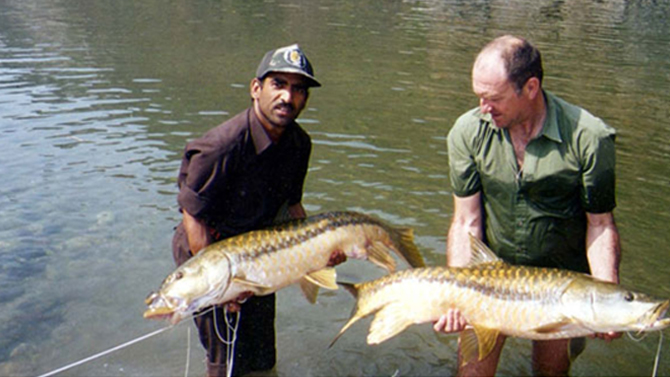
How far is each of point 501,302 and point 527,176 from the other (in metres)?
0.93

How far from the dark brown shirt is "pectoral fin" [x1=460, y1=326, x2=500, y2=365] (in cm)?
161

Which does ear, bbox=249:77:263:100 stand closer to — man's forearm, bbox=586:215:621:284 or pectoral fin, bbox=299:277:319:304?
pectoral fin, bbox=299:277:319:304

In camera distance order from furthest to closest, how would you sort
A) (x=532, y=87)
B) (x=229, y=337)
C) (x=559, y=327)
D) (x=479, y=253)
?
(x=229, y=337)
(x=479, y=253)
(x=532, y=87)
(x=559, y=327)

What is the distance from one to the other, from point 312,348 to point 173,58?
14602 millimetres

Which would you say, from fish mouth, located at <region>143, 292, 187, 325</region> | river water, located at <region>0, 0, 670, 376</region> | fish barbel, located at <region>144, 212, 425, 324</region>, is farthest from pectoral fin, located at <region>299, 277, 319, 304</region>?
river water, located at <region>0, 0, 670, 376</region>

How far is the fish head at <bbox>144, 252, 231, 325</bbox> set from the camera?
4273 millimetres

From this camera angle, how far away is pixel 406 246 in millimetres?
5012

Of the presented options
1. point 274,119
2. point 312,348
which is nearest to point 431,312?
point 274,119

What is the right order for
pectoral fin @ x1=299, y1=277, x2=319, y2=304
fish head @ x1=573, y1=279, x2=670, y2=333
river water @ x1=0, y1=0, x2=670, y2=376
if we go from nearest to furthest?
fish head @ x1=573, y1=279, x2=670, y2=333, pectoral fin @ x1=299, y1=277, x2=319, y2=304, river water @ x1=0, y1=0, x2=670, y2=376

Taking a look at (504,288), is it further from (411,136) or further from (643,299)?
(411,136)

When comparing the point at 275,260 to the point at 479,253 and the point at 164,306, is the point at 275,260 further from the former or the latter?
the point at 479,253

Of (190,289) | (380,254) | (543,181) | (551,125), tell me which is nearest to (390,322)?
(380,254)

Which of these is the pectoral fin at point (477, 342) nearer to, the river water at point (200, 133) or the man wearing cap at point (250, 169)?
the man wearing cap at point (250, 169)

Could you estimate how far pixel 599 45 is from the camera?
80.8 feet
